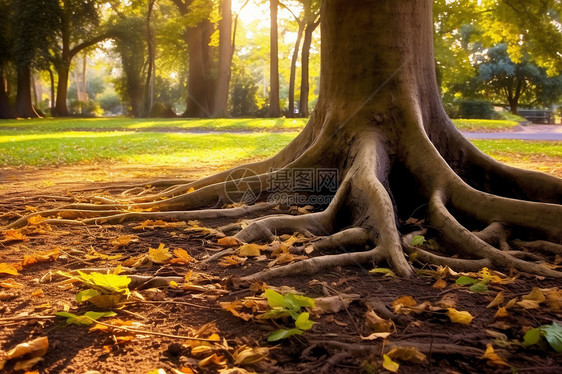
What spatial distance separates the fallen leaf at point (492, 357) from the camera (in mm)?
2031

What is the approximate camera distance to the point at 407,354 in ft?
6.78

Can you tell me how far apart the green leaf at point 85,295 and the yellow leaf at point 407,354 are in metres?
1.63

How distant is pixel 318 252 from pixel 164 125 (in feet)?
74.3

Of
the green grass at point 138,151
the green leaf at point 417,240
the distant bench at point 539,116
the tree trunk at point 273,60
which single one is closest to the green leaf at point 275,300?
the green leaf at point 417,240

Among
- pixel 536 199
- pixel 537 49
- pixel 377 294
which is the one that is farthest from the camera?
pixel 537 49

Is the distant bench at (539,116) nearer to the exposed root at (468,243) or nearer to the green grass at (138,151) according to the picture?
the green grass at (138,151)

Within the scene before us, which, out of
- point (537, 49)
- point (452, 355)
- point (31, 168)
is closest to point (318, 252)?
point (452, 355)

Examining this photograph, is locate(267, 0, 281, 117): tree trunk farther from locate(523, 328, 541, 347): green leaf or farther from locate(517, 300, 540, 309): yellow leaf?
locate(523, 328, 541, 347): green leaf

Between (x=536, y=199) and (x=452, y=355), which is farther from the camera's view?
(x=536, y=199)

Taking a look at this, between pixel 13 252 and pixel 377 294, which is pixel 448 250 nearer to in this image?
pixel 377 294

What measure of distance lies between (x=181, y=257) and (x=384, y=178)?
6.70 ft

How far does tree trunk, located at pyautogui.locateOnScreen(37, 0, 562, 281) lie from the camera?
3.75 meters

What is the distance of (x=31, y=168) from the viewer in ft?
30.9

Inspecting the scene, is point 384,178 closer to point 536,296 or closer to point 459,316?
point 536,296
